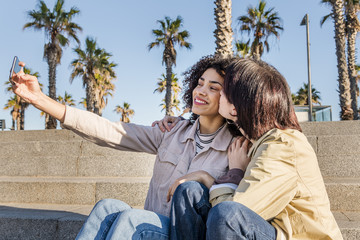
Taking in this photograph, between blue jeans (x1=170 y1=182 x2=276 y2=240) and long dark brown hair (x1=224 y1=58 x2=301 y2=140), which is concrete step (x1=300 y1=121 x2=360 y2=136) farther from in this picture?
blue jeans (x1=170 y1=182 x2=276 y2=240)

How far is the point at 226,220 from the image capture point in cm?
121

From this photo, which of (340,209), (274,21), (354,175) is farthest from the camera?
(274,21)

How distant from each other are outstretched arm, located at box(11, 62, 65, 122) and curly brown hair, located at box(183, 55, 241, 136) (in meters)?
1.00

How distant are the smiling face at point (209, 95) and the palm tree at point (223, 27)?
625cm

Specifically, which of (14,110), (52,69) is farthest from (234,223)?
(14,110)

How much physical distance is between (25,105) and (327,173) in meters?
31.7

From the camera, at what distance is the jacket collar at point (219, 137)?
2.00m

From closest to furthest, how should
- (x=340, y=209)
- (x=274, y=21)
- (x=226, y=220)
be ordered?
(x=226, y=220)
(x=340, y=209)
(x=274, y=21)

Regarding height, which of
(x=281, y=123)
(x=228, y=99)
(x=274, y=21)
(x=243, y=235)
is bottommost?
(x=243, y=235)

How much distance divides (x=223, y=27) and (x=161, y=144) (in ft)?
22.0

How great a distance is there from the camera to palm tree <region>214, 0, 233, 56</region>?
8195mm

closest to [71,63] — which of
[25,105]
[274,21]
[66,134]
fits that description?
[25,105]

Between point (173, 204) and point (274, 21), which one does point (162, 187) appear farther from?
point (274, 21)

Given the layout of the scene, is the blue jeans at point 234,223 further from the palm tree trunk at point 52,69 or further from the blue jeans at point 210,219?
the palm tree trunk at point 52,69
